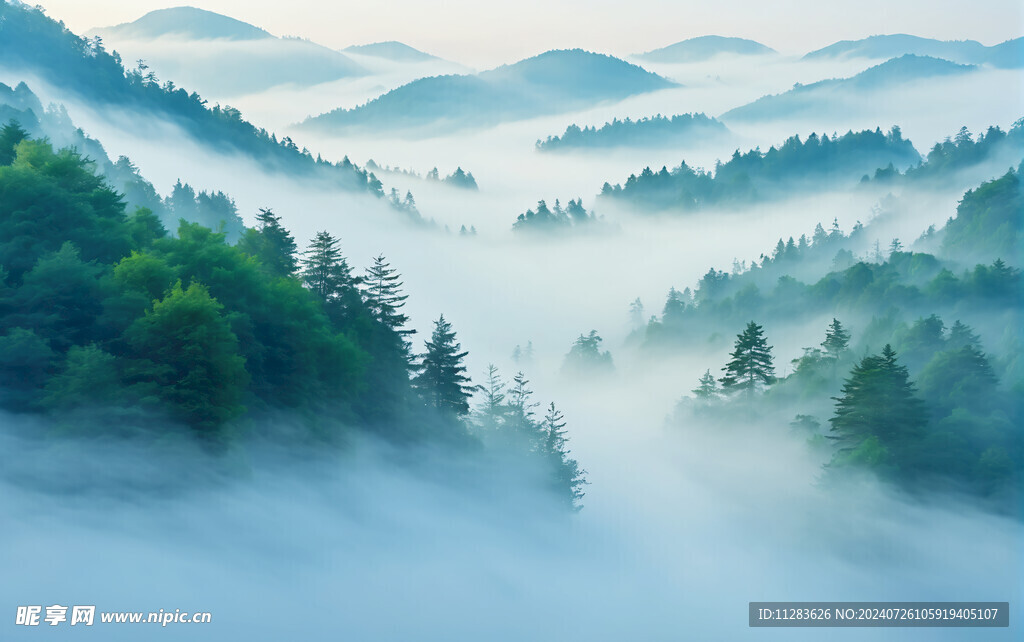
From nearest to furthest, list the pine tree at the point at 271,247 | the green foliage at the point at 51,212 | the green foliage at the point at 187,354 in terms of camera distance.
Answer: the green foliage at the point at 187,354 < the green foliage at the point at 51,212 < the pine tree at the point at 271,247

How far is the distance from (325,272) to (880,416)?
36.7 m

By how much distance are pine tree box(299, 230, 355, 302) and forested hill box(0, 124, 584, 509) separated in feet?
2.72

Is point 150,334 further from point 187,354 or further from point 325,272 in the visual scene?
point 325,272

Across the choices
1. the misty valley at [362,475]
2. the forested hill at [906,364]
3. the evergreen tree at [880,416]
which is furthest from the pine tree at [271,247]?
the evergreen tree at [880,416]

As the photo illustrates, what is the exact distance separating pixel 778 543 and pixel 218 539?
51066 millimetres

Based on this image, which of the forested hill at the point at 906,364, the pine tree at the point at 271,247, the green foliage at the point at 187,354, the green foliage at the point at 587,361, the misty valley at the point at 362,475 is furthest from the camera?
the green foliage at the point at 587,361

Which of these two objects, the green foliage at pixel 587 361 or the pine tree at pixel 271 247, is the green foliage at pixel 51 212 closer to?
the pine tree at pixel 271 247

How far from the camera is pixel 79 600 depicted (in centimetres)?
3136

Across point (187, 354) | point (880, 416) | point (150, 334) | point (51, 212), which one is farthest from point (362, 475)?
point (880, 416)

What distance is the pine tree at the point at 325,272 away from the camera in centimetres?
5844

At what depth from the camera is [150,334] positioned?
37531 mm

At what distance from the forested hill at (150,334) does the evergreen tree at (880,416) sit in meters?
29.5

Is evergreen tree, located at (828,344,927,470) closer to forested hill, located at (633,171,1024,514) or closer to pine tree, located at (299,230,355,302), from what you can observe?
forested hill, located at (633,171,1024,514)

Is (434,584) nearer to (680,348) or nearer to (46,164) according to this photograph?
(46,164)
